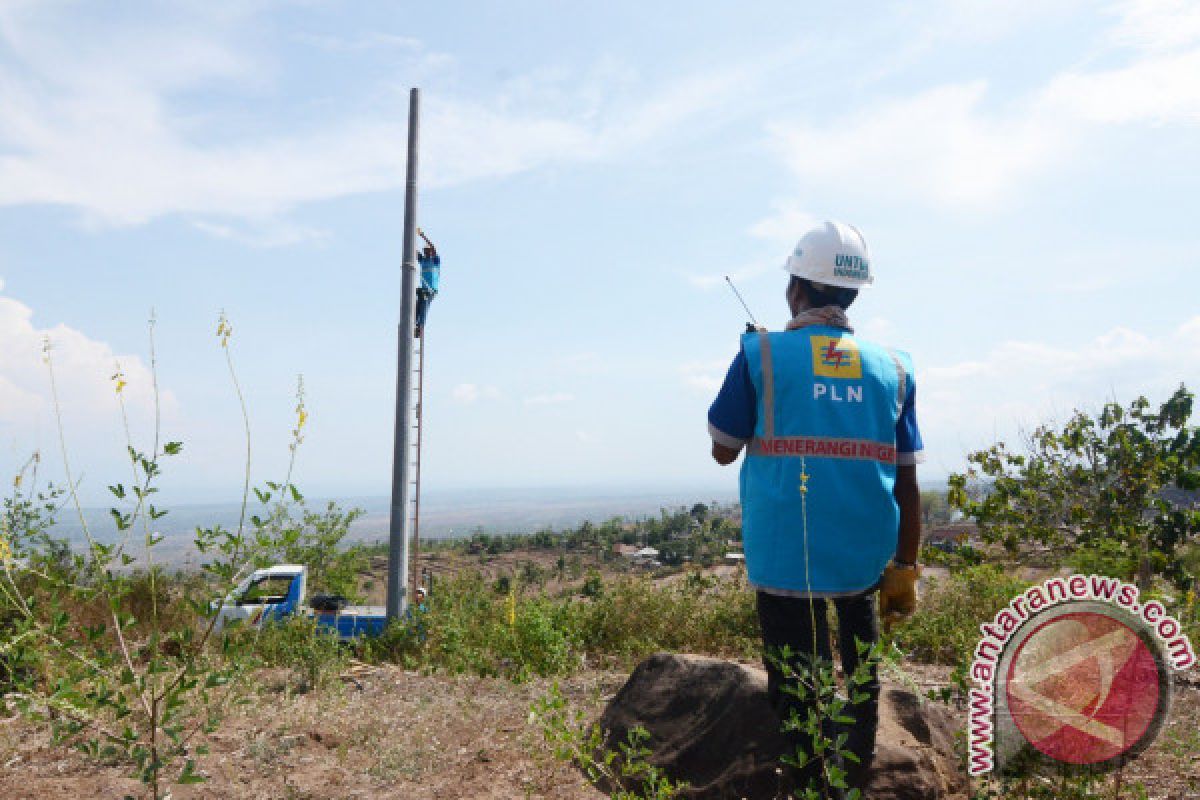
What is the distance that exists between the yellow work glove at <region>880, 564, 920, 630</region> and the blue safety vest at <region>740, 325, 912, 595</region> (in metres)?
0.17

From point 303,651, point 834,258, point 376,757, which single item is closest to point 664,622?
point 303,651

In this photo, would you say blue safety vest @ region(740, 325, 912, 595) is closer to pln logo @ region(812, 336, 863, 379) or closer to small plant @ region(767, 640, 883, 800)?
pln logo @ region(812, 336, 863, 379)

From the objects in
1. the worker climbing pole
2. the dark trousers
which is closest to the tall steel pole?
the worker climbing pole

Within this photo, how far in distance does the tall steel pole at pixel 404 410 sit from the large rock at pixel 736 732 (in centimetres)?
358

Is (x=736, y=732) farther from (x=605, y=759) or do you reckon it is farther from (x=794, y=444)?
(x=794, y=444)

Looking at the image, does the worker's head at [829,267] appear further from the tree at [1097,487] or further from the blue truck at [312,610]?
the tree at [1097,487]

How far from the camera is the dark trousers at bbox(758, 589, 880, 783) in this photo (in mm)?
2922

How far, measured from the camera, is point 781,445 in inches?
114

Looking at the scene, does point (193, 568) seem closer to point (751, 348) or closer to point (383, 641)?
point (383, 641)

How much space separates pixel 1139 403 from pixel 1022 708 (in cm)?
826

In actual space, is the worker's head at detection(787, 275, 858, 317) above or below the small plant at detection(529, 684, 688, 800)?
above

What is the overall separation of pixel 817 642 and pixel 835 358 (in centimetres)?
105

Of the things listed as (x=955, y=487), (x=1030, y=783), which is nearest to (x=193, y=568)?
(x=1030, y=783)

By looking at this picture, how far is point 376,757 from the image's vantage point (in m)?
3.74
